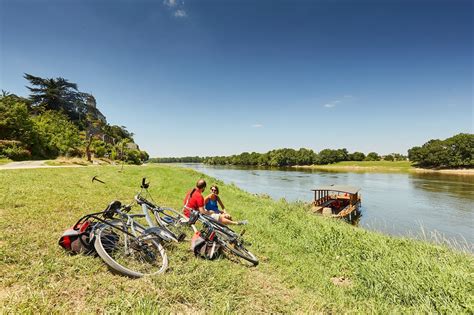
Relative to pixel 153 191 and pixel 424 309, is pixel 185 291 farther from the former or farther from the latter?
pixel 153 191

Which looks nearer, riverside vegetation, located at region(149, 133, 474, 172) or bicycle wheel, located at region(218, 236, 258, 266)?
bicycle wheel, located at region(218, 236, 258, 266)

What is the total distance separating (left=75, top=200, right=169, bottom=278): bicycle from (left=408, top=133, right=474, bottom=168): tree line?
100969 mm

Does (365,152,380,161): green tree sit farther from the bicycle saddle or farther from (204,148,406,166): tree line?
the bicycle saddle

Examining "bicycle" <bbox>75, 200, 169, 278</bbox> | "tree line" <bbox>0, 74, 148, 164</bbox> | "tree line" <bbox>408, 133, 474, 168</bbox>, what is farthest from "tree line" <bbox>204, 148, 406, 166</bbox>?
"bicycle" <bbox>75, 200, 169, 278</bbox>

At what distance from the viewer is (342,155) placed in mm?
131500

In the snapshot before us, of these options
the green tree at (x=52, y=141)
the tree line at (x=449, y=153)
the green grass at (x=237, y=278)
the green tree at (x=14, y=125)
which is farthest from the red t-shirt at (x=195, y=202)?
the tree line at (x=449, y=153)

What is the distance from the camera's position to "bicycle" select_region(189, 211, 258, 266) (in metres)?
5.26

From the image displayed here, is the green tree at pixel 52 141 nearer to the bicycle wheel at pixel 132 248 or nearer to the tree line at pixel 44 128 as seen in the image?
the tree line at pixel 44 128

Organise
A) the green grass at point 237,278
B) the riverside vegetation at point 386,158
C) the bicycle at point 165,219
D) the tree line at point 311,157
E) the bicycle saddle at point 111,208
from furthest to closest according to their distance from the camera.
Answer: the tree line at point 311,157, the riverside vegetation at point 386,158, the bicycle at point 165,219, the bicycle saddle at point 111,208, the green grass at point 237,278

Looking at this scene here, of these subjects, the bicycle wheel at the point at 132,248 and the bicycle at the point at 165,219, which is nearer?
the bicycle wheel at the point at 132,248

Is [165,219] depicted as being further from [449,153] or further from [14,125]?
[449,153]

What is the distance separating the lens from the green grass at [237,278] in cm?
317

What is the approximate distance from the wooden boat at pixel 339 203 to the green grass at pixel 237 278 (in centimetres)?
1450

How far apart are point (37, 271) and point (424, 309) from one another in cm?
618
